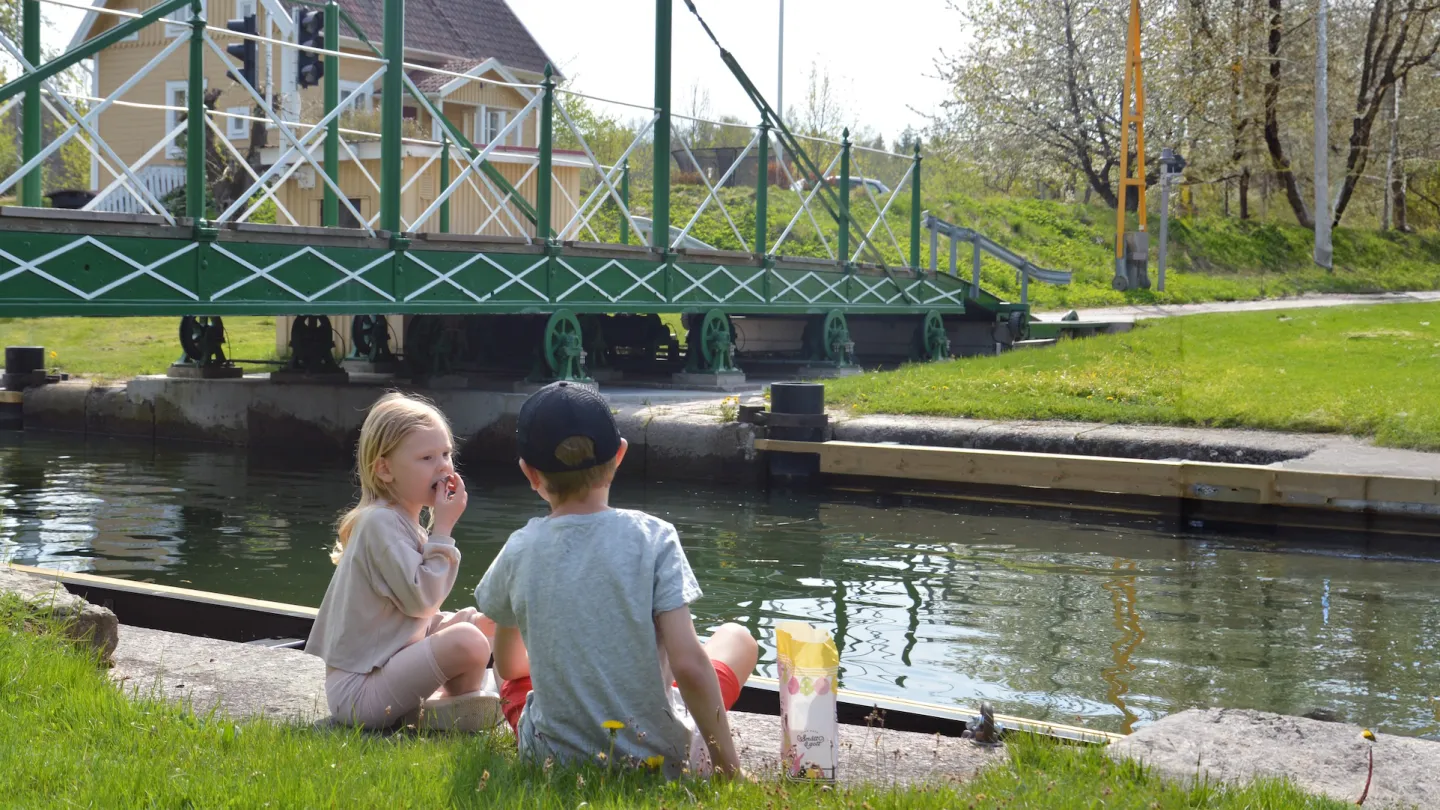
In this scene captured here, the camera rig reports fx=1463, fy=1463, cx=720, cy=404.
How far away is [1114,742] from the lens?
4.18 m

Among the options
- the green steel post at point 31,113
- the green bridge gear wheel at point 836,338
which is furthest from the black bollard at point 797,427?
the green bridge gear wheel at point 836,338

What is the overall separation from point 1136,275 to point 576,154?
41.2 ft

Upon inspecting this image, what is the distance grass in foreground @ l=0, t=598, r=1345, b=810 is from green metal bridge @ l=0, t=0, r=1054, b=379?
778cm

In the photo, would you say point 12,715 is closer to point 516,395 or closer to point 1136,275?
point 516,395

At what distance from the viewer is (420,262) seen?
14766 mm

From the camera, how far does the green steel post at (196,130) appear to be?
12.4 metres

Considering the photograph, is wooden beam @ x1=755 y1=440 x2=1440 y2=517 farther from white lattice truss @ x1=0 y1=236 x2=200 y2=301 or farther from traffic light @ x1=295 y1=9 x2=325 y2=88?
traffic light @ x1=295 y1=9 x2=325 y2=88

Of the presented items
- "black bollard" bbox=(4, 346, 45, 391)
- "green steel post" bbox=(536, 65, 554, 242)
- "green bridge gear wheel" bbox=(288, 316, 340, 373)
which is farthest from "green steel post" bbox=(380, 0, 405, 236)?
"black bollard" bbox=(4, 346, 45, 391)

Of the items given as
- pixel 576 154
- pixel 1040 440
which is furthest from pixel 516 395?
pixel 576 154

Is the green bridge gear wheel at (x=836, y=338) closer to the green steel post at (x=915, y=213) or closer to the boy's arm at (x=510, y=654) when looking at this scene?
the green steel post at (x=915, y=213)

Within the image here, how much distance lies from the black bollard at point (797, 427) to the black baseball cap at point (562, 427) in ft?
33.3

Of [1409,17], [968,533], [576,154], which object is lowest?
[968,533]

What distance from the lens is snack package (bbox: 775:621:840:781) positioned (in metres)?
3.89

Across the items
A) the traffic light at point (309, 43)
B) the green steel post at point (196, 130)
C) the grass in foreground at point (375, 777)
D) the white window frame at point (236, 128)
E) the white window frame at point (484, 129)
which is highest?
the white window frame at point (484, 129)
